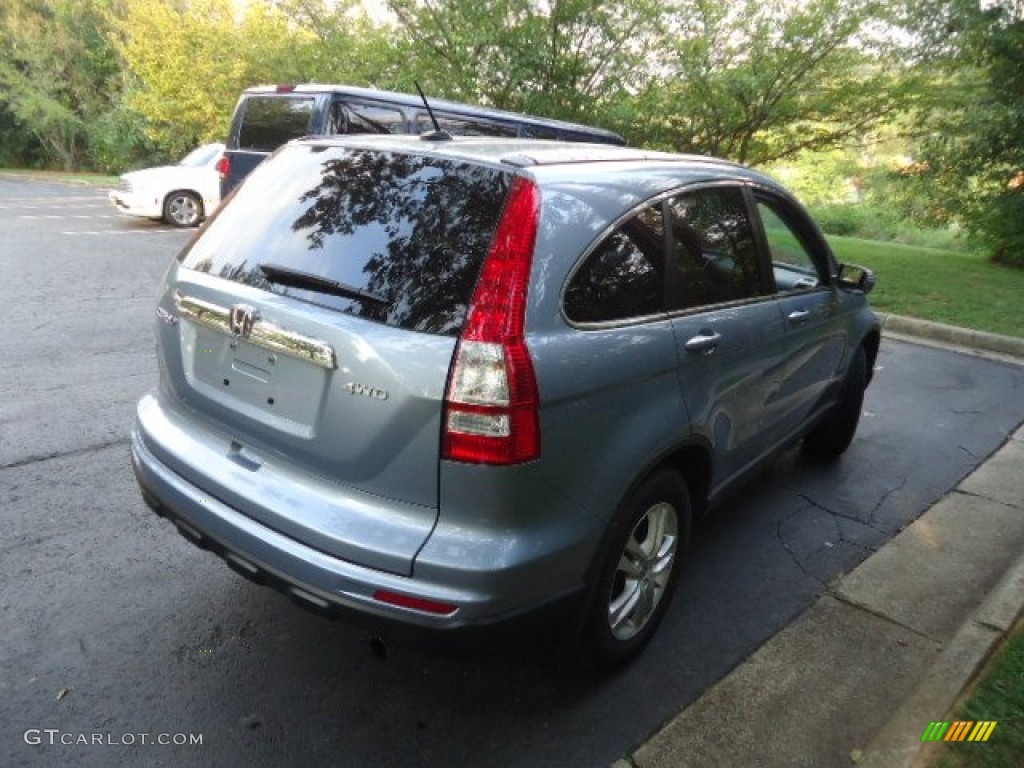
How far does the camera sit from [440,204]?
2.18m

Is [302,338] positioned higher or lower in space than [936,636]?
higher

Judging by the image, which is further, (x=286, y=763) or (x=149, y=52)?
(x=149, y=52)

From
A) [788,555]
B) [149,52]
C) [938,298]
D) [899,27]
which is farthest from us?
[149,52]

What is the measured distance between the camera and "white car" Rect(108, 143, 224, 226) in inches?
508

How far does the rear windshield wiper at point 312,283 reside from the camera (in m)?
2.09

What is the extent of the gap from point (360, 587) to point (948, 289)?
35.2ft

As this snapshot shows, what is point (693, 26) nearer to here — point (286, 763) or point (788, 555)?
point (788, 555)

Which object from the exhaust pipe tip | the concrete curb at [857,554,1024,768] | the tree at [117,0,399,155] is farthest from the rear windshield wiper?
the tree at [117,0,399,155]

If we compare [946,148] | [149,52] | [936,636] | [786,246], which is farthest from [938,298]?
[149,52]

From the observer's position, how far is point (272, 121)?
865 cm

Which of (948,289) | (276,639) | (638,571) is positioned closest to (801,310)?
(638,571)

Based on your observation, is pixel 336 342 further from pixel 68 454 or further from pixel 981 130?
pixel 981 130

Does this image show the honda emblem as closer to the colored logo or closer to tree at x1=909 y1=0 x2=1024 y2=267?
the colored logo

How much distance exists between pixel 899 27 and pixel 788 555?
11.4 meters
